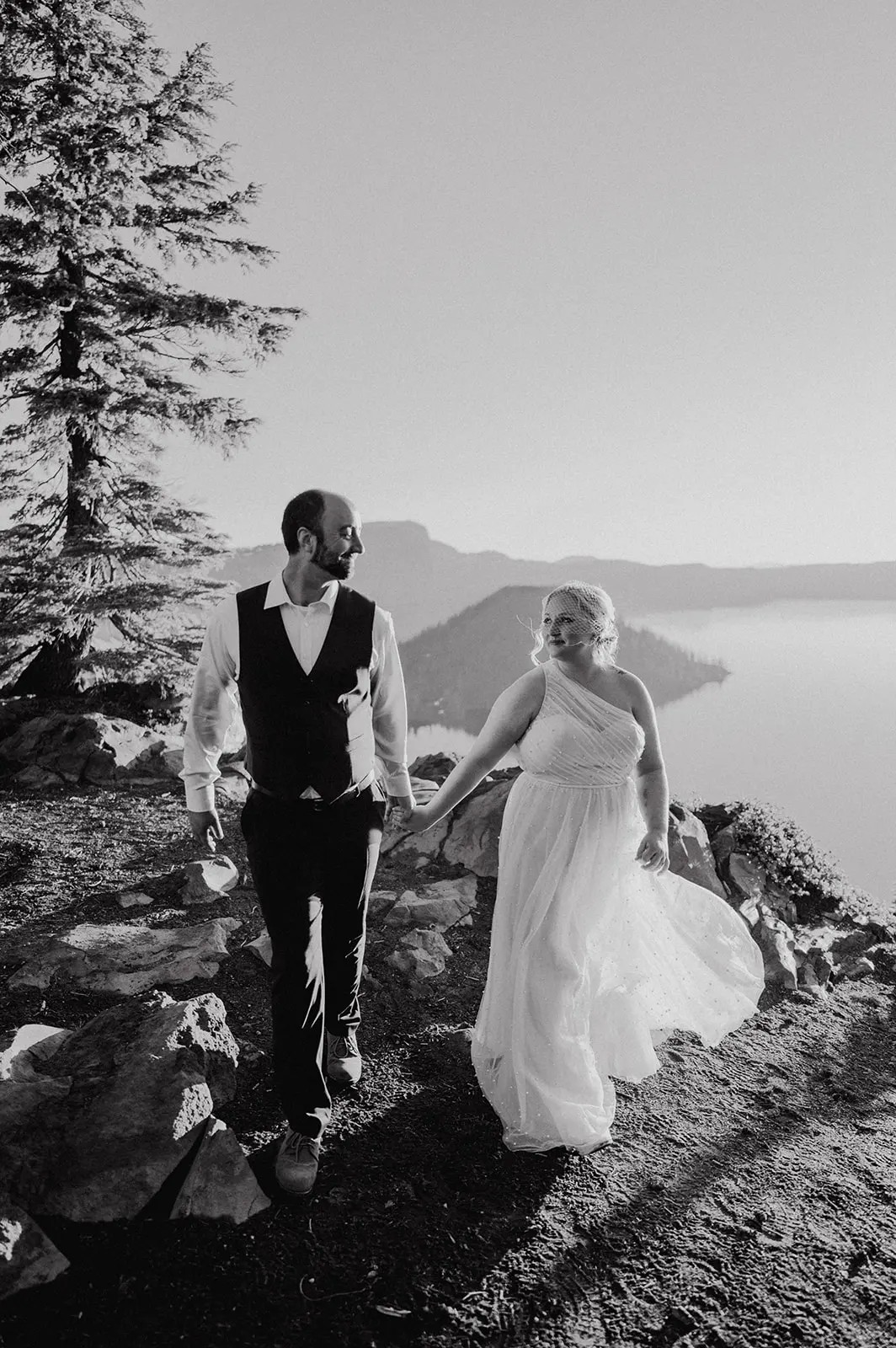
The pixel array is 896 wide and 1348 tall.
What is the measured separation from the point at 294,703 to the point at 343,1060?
190 centimetres

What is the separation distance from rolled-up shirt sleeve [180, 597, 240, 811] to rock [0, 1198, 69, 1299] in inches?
59.0

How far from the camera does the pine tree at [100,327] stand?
1075 cm

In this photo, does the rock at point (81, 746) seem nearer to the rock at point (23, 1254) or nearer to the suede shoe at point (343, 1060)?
the suede shoe at point (343, 1060)

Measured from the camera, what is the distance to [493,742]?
3615 millimetres

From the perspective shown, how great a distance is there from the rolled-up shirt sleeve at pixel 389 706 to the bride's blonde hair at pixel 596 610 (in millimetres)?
730

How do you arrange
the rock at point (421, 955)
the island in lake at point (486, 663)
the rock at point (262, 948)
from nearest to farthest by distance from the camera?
1. the rock at point (262, 948)
2. the rock at point (421, 955)
3. the island in lake at point (486, 663)

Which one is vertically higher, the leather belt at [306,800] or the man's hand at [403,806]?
the leather belt at [306,800]

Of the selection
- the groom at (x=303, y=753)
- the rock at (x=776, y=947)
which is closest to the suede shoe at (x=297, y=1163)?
the groom at (x=303, y=753)

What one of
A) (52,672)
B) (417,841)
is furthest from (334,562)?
(52,672)

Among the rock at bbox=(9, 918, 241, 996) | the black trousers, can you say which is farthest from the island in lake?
the black trousers

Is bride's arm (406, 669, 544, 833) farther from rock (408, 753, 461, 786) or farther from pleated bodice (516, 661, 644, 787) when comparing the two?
rock (408, 753, 461, 786)

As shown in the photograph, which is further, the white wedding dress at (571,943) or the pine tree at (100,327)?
the pine tree at (100,327)

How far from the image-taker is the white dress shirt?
3.12m

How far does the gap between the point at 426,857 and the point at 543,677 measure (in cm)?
376
